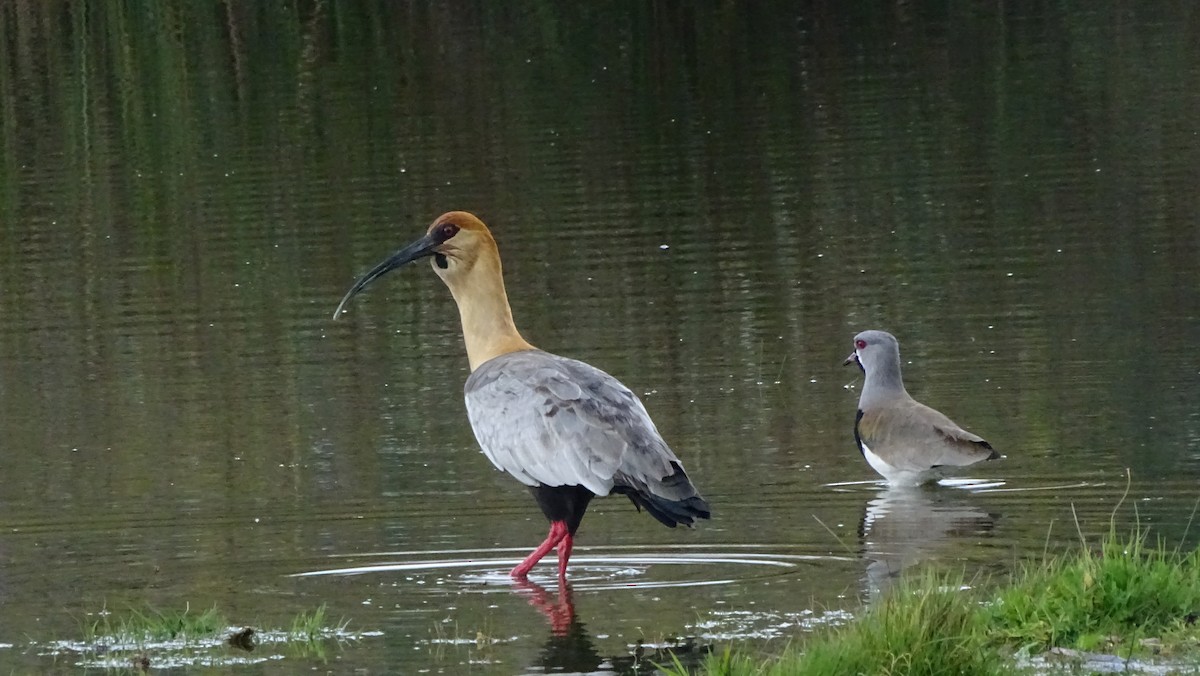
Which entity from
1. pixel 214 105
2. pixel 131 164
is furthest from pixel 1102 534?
pixel 214 105

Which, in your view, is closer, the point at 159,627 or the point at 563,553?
the point at 159,627

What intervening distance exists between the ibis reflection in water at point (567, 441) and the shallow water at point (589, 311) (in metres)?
0.28

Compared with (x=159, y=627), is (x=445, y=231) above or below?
above

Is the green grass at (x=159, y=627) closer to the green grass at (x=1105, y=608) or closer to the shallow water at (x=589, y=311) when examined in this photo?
the shallow water at (x=589, y=311)

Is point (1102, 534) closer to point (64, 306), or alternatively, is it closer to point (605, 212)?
point (64, 306)

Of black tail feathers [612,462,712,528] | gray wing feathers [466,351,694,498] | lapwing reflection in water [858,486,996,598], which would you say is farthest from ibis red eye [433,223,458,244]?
lapwing reflection in water [858,486,996,598]

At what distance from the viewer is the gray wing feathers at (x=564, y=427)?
8.56 metres

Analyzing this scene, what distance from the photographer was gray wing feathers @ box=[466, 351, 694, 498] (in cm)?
856

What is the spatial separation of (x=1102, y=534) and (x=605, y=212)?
41.0ft

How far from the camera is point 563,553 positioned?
8727 millimetres

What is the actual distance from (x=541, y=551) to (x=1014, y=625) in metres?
2.47

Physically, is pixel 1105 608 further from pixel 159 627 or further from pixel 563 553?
pixel 159 627

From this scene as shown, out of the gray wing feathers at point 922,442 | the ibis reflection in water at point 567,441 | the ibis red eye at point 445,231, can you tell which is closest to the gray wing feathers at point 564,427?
the ibis reflection in water at point 567,441

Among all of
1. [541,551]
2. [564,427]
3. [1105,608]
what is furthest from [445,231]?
[1105,608]
